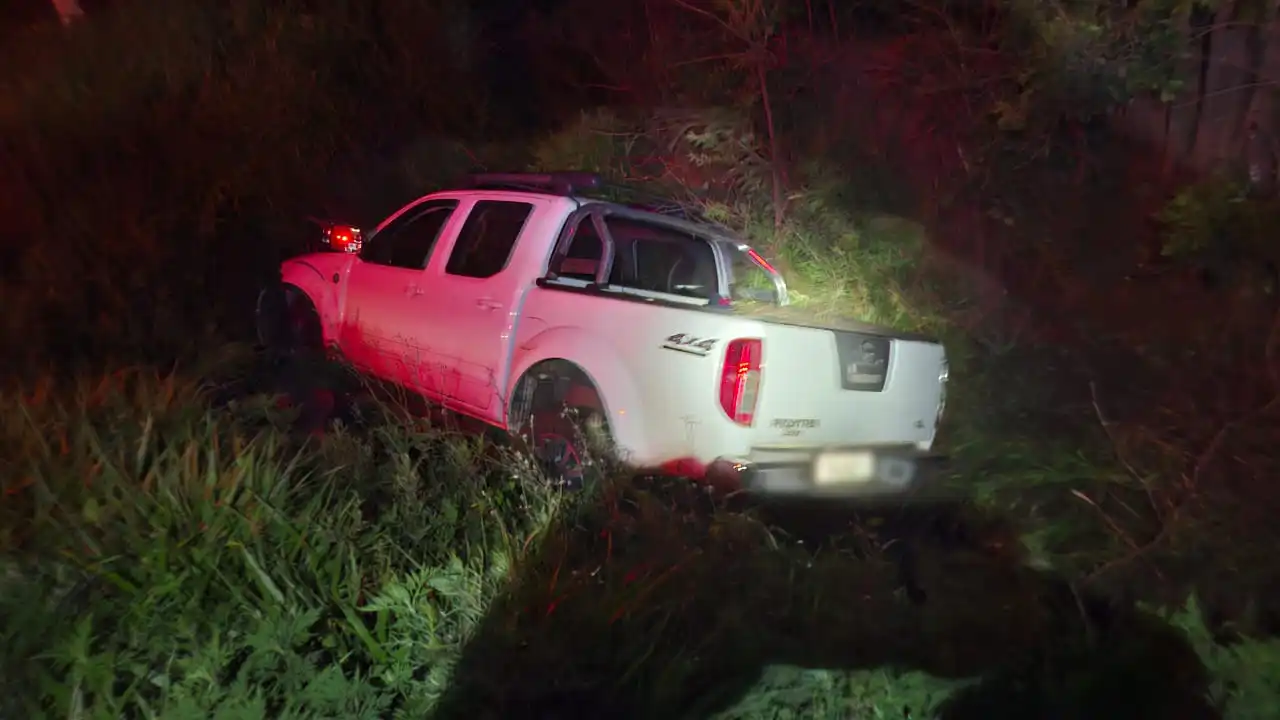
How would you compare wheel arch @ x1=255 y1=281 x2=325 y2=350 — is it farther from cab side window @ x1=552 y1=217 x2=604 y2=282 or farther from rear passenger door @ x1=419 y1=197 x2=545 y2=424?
cab side window @ x1=552 y1=217 x2=604 y2=282

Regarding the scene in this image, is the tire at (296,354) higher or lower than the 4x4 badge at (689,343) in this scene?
lower

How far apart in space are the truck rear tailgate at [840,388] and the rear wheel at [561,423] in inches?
33.3

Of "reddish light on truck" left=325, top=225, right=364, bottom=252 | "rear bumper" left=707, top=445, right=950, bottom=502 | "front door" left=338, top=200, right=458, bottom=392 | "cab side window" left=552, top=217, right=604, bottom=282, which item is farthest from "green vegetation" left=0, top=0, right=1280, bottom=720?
"cab side window" left=552, top=217, right=604, bottom=282

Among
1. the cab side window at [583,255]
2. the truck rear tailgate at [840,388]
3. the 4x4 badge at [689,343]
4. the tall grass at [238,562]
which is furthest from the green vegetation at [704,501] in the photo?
the cab side window at [583,255]

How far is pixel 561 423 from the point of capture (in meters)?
5.34

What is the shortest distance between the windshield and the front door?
1799mm

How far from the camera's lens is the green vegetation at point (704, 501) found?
348 centimetres

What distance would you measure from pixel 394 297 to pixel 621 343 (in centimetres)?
217

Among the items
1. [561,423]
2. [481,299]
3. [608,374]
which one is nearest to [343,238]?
[481,299]

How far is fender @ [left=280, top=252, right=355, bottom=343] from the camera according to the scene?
7.25 m

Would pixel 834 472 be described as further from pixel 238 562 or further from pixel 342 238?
pixel 342 238

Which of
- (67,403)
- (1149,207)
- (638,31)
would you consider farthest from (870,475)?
(638,31)

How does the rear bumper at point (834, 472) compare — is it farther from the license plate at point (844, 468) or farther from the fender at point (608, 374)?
the fender at point (608, 374)

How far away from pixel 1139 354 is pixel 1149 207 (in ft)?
5.68
